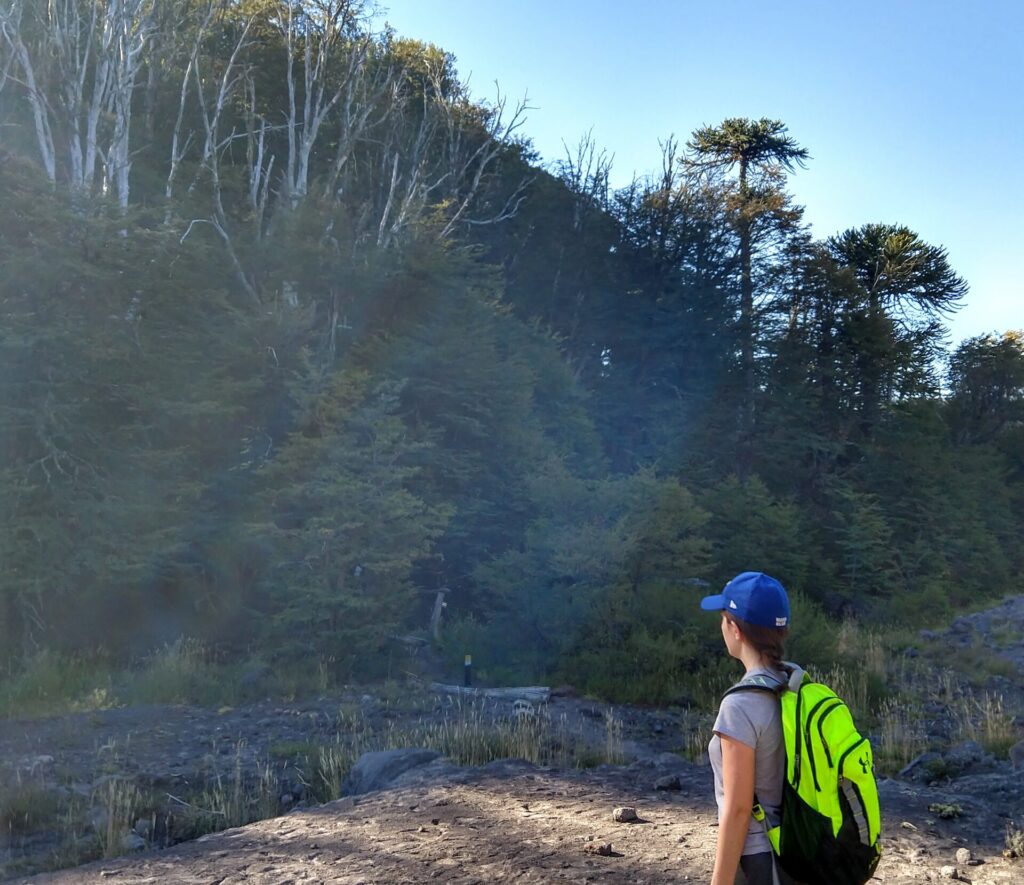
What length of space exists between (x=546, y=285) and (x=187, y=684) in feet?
77.2

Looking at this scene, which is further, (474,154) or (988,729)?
(474,154)

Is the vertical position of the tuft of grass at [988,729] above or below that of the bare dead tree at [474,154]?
below

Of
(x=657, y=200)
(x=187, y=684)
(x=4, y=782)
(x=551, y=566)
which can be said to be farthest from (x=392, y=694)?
(x=657, y=200)

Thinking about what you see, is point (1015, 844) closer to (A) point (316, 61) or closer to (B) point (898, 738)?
(B) point (898, 738)

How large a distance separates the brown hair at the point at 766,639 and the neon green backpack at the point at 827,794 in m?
0.21

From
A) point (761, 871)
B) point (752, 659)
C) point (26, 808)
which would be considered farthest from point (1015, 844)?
point (26, 808)

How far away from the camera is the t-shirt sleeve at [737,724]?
294cm

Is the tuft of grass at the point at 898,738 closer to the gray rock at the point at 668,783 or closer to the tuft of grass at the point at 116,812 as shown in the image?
the gray rock at the point at 668,783

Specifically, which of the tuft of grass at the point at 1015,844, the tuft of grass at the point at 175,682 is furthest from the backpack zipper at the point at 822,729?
the tuft of grass at the point at 175,682

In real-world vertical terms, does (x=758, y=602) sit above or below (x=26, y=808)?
above

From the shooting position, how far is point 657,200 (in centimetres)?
3541

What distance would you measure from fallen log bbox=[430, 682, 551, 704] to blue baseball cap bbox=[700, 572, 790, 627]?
10.9 metres

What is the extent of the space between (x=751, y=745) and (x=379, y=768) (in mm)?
6213

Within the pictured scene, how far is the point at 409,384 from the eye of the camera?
68.9 feet
